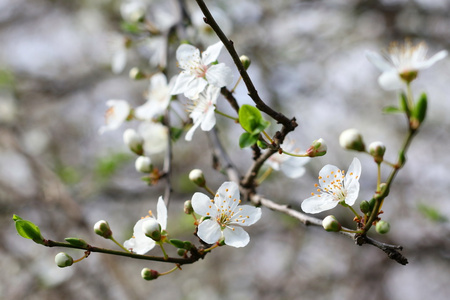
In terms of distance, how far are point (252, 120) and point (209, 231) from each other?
0.30 metres

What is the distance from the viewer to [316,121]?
4.80 metres

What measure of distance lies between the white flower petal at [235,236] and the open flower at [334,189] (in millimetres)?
164

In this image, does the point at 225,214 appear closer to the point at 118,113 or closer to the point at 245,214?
the point at 245,214

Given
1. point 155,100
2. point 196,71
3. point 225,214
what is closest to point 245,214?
point 225,214

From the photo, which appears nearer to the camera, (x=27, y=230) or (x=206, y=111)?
(x=27, y=230)

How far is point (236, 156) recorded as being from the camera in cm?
426

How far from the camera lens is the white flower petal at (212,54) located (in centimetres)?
116

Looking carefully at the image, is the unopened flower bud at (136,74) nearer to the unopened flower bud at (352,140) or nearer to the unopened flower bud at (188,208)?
the unopened flower bud at (188,208)

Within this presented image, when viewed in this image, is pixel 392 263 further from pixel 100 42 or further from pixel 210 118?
pixel 100 42

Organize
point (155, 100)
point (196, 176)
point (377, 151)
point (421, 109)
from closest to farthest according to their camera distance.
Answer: point (421, 109)
point (377, 151)
point (196, 176)
point (155, 100)

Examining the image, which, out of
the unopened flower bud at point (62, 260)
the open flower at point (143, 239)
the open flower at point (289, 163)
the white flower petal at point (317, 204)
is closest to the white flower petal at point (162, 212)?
the open flower at point (143, 239)

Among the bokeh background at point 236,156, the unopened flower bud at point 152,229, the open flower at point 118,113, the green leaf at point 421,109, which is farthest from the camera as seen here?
the bokeh background at point 236,156

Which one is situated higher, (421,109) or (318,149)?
(421,109)

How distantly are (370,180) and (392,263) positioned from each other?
2.36 ft
